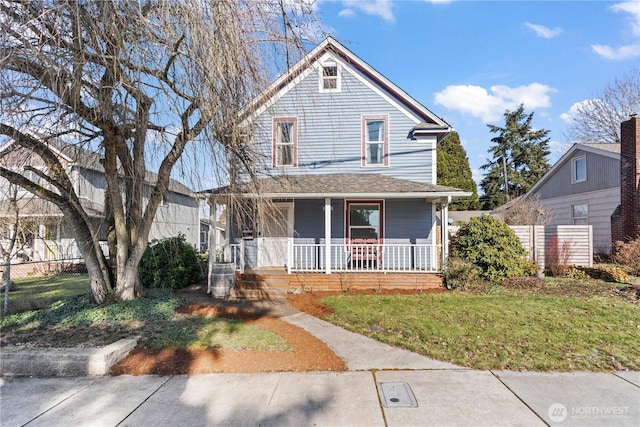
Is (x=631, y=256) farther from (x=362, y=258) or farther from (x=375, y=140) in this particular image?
(x=375, y=140)

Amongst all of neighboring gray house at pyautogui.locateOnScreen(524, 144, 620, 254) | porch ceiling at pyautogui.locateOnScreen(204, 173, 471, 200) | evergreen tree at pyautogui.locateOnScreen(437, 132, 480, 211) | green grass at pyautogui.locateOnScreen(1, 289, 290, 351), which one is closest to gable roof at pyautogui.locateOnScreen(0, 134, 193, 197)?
green grass at pyautogui.locateOnScreen(1, 289, 290, 351)

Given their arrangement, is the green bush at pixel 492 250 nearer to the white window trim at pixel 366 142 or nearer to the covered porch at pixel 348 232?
the covered porch at pixel 348 232

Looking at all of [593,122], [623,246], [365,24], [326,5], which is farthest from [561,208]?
[326,5]

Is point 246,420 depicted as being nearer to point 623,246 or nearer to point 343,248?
point 343,248

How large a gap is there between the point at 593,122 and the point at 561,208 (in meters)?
15.0

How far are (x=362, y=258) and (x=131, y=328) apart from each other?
6.33m

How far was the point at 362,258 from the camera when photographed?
1016 cm

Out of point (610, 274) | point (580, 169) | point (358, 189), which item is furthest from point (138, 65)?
point (580, 169)

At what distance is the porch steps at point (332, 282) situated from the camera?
9.56 meters

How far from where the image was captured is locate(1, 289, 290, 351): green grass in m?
5.13

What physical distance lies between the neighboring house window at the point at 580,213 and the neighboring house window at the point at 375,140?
1272 cm

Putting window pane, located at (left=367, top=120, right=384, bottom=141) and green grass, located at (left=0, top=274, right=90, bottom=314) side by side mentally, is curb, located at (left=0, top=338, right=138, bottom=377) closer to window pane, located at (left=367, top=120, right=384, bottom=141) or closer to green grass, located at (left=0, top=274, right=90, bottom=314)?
green grass, located at (left=0, top=274, right=90, bottom=314)

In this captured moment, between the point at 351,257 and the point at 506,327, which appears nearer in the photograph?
the point at 506,327

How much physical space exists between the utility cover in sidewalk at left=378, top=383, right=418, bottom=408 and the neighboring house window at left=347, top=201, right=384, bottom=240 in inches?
296
